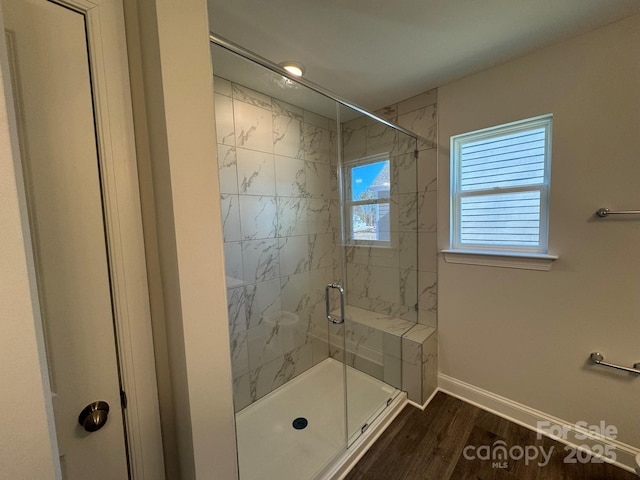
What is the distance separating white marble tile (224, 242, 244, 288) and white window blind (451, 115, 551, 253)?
183 cm

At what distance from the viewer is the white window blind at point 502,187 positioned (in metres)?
1.75

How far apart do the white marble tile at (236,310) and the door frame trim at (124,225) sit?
107 centimetres

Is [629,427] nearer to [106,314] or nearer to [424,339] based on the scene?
[424,339]

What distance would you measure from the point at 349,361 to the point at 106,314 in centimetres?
216

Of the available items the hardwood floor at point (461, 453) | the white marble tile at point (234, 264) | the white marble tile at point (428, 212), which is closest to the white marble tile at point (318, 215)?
the white marble tile at point (234, 264)

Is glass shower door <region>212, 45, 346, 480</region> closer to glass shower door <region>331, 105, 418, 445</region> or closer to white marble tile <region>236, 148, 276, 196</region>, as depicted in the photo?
white marble tile <region>236, 148, 276, 196</region>

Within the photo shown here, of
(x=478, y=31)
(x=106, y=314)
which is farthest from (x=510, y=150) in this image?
(x=106, y=314)

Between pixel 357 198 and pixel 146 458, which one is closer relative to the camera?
pixel 146 458

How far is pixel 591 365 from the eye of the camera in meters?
1.60

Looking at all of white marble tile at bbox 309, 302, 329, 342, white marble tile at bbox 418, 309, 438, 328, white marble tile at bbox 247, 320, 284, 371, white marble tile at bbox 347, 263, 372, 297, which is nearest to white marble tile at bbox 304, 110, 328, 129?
white marble tile at bbox 347, 263, 372, 297

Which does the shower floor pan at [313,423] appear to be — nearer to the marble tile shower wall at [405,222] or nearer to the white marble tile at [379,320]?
the white marble tile at [379,320]

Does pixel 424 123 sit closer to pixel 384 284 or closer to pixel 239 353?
pixel 384 284

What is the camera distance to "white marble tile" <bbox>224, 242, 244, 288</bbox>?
1893mm

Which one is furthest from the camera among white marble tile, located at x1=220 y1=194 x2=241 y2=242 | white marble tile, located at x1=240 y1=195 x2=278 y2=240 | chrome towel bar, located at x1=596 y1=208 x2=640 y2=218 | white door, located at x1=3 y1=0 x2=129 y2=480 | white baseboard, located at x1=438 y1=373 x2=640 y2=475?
white marble tile, located at x1=240 y1=195 x2=278 y2=240
